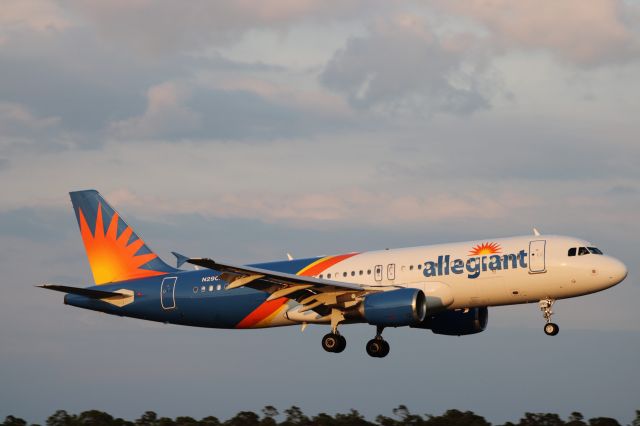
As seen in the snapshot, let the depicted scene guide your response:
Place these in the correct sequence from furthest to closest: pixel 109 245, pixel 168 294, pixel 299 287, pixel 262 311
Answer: pixel 109 245
pixel 168 294
pixel 262 311
pixel 299 287

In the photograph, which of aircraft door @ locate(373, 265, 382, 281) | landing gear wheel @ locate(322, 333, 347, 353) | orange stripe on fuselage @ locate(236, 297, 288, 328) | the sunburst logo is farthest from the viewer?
orange stripe on fuselage @ locate(236, 297, 288, 328)

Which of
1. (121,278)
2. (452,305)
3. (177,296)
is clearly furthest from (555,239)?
(121,278)

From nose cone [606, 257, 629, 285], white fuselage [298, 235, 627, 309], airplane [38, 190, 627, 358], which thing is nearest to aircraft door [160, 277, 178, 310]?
airplane [38, 190, 627, 358]

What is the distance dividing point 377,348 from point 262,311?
5954mm

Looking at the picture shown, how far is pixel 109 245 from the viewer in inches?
2542

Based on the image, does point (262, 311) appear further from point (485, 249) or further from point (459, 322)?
point (485, 249)

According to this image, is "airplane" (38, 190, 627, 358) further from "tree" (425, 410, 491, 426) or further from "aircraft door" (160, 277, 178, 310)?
"tree" (425, 410, 491, 426)

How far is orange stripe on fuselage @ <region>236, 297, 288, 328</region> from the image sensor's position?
190 feet

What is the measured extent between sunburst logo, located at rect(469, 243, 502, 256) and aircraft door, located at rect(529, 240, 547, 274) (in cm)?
148

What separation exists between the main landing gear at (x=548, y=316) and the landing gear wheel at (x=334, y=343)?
960 centimetres

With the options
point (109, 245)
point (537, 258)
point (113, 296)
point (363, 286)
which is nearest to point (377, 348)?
point (363, 286)

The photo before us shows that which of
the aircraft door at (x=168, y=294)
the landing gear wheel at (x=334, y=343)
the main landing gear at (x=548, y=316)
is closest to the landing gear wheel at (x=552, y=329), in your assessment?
the main landing gear at (x=548, y=316)

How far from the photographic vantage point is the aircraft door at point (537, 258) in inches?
2089

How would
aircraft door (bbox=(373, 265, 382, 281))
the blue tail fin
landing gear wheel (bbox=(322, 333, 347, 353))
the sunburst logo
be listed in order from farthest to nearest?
the blue tail fin, landing gear wheel (bbox=(322, 333, 347, 353)), aircraft door (bbox=(373, 265, 382, 281)), the sunburst logo
